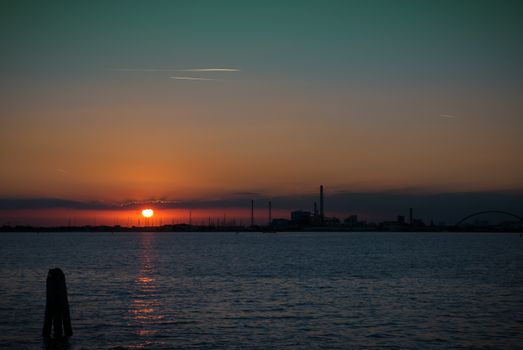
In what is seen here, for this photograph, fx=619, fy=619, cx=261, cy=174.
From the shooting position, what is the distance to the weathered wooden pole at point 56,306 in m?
25.9

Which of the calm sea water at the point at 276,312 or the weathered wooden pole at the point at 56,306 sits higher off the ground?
the weathered wooden pole at the point at 56,306

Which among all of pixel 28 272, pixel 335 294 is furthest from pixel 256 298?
pixel 28 272

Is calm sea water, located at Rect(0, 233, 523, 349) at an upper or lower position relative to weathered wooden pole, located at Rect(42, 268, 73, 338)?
lower

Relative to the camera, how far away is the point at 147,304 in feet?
125

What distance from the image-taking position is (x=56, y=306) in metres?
26.3

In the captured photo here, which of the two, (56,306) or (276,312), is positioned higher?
(56,306)

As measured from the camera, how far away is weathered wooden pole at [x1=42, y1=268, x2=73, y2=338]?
25.9 meters

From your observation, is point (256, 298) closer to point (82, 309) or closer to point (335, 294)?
point (335, 294)

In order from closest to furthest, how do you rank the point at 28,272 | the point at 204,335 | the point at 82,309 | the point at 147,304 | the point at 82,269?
the point at 204,335
the point at 82,309
the point at 147,304
the point at 28,272
the point at 82,269

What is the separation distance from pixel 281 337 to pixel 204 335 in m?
3.45

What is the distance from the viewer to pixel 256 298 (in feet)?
134

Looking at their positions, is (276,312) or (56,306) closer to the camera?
→ (56,306)

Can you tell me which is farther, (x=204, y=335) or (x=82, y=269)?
(x=82, y=269)

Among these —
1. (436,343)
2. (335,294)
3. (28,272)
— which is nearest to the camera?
(436,343)
